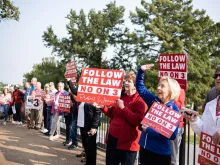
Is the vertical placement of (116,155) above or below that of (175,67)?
below

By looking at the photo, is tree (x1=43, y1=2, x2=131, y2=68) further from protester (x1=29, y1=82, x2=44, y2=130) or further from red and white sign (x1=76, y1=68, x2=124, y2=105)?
red and white sign (x1=76, y1=68, x2=124, y2=105)

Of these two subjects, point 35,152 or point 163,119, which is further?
point 35,152

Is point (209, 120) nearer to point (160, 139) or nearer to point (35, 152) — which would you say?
point (160, 139)

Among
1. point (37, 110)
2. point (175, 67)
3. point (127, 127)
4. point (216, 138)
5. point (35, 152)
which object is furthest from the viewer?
Result: point (37, 110)

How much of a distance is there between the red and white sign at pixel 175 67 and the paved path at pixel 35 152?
2.83 m

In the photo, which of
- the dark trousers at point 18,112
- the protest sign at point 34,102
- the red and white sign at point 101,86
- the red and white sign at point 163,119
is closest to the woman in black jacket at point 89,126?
the red and white sign at point 101,86

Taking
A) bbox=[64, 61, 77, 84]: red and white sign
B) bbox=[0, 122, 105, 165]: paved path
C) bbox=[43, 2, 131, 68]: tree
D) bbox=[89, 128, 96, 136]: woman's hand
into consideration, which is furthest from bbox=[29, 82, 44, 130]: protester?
bbox=[43, 2, 131, 68]: tree

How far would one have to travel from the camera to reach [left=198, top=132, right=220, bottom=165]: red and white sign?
3069 millimetres

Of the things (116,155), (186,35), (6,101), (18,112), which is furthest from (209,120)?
(186,35)

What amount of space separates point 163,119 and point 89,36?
48.5m

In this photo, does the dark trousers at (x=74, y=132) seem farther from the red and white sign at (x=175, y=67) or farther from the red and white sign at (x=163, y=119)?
the red and white sign at (x=163, y=119)

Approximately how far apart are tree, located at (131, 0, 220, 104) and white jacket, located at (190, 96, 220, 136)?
30486 mm

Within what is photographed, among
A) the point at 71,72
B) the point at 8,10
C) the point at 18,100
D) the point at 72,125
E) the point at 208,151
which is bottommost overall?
the point at 72,125

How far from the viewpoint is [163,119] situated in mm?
3371
